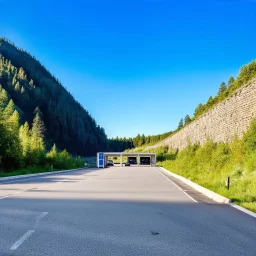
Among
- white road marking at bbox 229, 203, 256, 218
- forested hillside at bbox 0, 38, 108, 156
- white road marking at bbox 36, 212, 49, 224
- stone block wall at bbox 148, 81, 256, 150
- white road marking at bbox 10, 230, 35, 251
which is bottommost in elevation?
white road marking at bbox 229, 203, 256, 218

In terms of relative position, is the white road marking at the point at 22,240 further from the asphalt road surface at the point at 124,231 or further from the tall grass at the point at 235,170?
the tall grass at the point at 235,170

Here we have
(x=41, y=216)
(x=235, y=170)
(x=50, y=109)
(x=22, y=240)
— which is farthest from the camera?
(x=50, y=109)

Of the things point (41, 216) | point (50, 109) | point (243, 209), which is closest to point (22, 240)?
point (41, 216)

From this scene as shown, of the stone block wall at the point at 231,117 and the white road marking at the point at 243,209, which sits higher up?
the stone block wall at the point at 231,117

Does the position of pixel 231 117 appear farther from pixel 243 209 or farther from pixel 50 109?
pixel 50 109

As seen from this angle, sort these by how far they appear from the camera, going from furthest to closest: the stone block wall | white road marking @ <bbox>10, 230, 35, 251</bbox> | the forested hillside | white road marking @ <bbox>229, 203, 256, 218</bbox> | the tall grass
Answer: the forested hillside, the stone block wall, the tall grass, white road marking @ <bbox>229, 203, 256, 218</bbox>, white road marking @ <bbox>10, 230, 35, 251</bbox>

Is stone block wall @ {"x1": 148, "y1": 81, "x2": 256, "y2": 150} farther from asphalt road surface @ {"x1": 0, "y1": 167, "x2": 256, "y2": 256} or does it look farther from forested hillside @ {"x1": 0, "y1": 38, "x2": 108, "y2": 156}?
forested hillside @ {"x1": 0, "y1": 38, "x2": 108, "y2": 156}

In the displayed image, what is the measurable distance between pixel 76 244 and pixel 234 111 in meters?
26.5

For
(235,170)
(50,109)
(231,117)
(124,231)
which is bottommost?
(124,231)

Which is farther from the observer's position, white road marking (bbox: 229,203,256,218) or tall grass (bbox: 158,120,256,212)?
tall grass (bbox: 158,120,256,212)

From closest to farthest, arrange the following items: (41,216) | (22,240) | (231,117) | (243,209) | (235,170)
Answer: (22,240), (41,216), (243,209), (235,170), (231,117)

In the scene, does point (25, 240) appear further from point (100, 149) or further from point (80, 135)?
point (100, 149)

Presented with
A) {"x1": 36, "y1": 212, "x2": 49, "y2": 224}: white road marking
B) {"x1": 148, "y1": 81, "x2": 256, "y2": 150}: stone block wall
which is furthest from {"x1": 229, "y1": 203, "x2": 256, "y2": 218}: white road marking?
{"x1": 148, "y1": 81, "x2": 256, "y2": 150}: stone block wall

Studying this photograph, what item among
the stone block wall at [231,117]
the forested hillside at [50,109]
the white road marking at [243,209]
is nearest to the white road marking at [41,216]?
the white road marking at [243,209]
